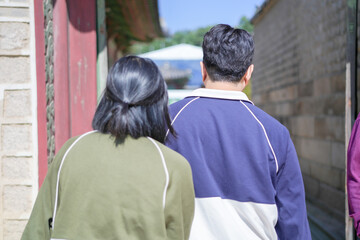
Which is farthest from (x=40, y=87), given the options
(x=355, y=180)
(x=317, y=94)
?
(x=317, y=94)

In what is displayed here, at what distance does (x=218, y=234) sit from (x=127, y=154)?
534 mm

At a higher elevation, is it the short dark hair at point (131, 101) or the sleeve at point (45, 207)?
the short dark hair at point (131, 101)

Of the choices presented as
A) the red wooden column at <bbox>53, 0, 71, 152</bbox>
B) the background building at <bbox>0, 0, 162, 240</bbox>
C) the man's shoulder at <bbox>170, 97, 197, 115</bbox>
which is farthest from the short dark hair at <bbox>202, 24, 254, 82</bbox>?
the red wooden column at <bbox>53, 0, 71, 152</bbox>

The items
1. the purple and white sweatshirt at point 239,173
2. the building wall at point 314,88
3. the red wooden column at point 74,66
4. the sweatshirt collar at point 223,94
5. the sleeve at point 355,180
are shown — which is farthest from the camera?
the building wall at point 314,88

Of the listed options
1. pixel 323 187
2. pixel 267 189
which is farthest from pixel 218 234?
pixel 323 187

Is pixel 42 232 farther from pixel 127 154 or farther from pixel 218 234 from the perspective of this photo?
pixel 218 234

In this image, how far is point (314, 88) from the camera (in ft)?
23.8

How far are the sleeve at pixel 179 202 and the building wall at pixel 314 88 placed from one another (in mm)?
4732

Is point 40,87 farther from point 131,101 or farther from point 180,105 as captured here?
point 131,101

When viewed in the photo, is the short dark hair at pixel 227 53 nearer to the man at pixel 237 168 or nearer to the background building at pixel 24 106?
the man at pixel 237 168

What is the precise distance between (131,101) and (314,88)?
619 cm

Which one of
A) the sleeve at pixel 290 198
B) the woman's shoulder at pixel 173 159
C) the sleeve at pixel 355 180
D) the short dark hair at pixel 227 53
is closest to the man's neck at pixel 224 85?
the short dark hair at pixel 227 53

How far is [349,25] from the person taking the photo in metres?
3.83

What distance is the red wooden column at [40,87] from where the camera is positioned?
2900 millimetres
